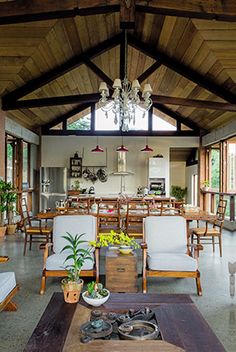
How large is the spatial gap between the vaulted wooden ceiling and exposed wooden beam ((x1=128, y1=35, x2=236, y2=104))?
2cm

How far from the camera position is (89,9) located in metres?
4.79

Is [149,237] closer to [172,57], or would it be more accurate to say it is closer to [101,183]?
[172,57]

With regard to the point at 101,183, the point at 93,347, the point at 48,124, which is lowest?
the point at 93,347

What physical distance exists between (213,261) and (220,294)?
5.24 ft

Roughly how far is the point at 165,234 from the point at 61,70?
5.07 m

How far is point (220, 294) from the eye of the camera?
12.8ft

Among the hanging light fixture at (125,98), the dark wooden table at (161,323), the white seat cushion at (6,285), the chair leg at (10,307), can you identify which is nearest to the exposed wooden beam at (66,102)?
the hanging light fixture at (125,98)

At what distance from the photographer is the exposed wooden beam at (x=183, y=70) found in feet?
25.0

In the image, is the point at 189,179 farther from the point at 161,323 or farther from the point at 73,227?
the point at 161,323

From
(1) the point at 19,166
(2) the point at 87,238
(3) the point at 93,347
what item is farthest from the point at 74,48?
(3) the point at 93,347

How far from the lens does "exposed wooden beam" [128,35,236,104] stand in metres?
7.62

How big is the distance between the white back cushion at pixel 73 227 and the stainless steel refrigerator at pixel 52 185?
6803 millimetres

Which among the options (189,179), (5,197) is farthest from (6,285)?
(189,179)

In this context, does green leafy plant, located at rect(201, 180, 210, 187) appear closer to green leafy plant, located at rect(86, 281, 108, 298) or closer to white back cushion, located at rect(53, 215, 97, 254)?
white back cushion, located at rect(53, 215, 97, 254)
